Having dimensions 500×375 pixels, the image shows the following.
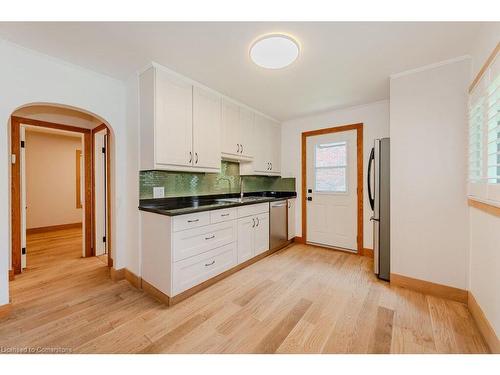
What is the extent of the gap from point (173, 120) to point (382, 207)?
8.43 feet

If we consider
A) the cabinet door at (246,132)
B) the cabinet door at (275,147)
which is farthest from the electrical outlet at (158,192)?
the cabinet door at (275,147)

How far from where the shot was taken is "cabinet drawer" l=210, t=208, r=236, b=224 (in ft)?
7.73

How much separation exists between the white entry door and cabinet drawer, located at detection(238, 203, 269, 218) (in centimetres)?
108

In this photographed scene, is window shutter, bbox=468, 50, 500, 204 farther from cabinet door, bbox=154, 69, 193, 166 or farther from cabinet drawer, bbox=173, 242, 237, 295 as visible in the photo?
cabinet door, bbox=154, 69, 193, 166

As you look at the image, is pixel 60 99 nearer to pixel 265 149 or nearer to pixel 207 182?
pixel 207 182

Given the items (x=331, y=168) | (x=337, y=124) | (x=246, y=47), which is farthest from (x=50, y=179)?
(x=337, y=124)

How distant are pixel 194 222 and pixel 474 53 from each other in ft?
9.63

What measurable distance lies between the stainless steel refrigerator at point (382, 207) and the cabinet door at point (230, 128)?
1813 millimetres

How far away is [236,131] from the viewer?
3164 mm

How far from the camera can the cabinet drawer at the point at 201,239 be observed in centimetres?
203

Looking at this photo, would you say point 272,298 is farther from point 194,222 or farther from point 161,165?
point 161,165

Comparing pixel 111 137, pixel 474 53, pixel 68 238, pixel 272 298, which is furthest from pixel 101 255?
pixel 474 53

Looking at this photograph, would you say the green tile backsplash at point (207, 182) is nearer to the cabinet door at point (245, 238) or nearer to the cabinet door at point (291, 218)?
the cabinet door at point (291, 218)

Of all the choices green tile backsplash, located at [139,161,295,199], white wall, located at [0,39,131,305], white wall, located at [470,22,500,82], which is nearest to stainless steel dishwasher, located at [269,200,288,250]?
green tile backsplash, located at [139,161,295,199]
